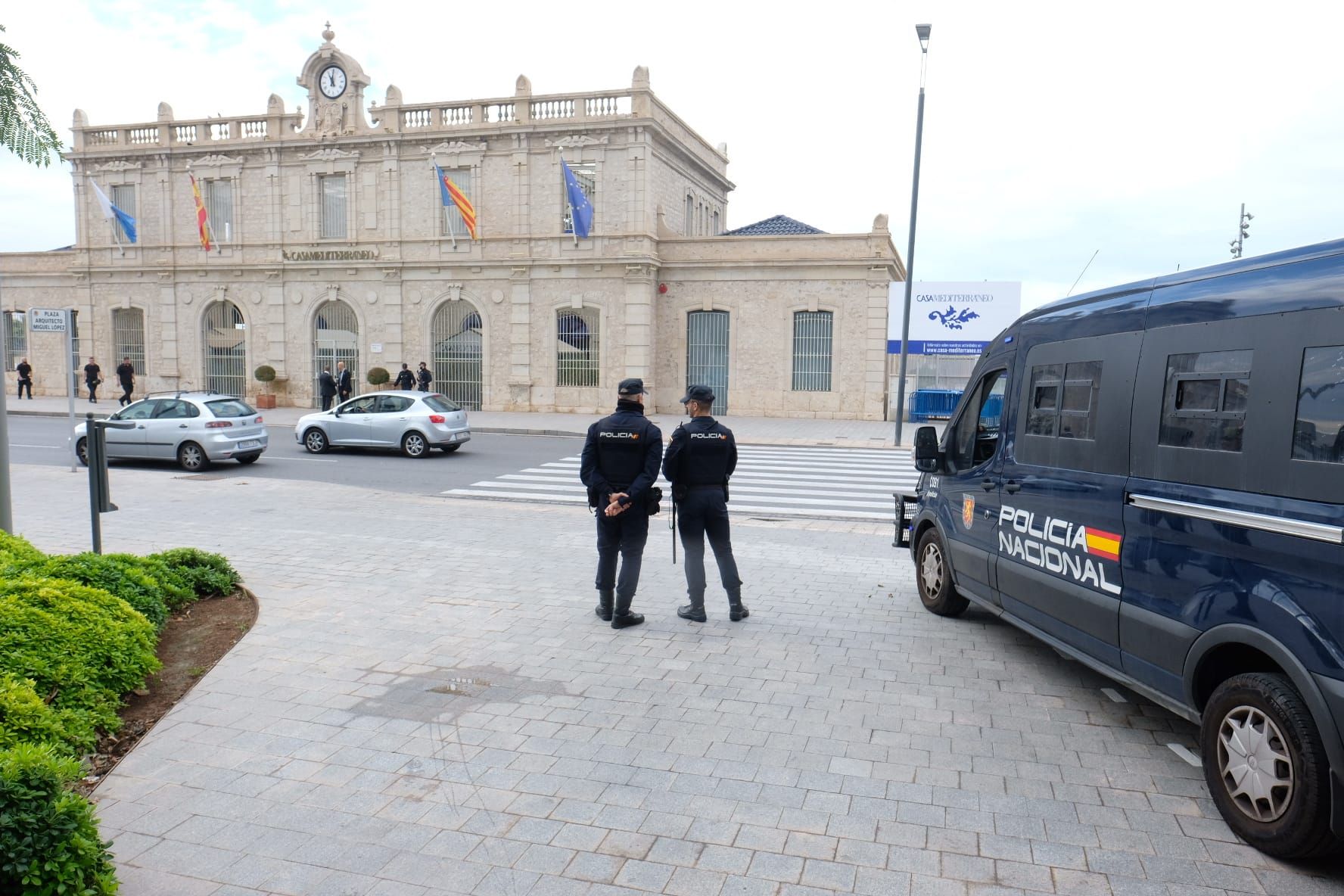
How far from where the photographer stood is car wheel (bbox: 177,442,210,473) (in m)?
17.8

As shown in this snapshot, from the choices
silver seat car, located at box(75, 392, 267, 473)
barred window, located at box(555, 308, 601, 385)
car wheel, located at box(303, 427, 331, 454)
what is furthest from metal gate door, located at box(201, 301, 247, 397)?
silver seat car, located at box(75, 392, 267, 473)

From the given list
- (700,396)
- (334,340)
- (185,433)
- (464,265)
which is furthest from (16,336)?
(700,396)

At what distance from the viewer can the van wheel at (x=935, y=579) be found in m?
7.62

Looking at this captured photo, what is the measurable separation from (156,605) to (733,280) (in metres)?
26.3

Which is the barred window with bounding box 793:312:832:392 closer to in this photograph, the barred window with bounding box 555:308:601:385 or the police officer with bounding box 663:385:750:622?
the barred window with bounding box 555:308:601:385

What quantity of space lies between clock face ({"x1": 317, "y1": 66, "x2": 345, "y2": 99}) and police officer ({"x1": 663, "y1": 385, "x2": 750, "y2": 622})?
31.4m

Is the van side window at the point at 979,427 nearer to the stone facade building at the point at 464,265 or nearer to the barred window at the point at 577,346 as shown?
the stone facade building at the point at 464,265

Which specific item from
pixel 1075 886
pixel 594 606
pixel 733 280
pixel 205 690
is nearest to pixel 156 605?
pixel 205 690

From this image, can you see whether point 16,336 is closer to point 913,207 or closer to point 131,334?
point 131,334

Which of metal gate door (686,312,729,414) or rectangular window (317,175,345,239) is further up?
rectangular window (317,175,345,239)

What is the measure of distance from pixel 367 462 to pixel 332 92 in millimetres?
20371

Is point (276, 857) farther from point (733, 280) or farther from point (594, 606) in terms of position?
point (733, 280)

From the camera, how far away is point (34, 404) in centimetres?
3359

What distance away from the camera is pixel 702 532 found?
757cm
